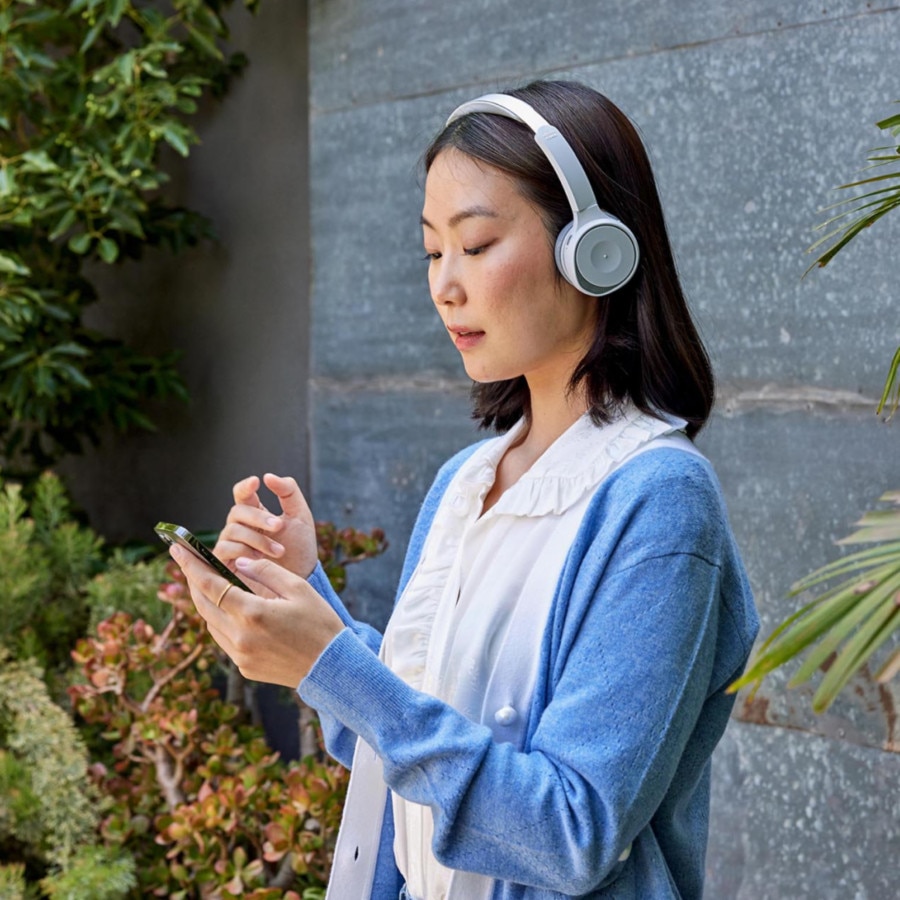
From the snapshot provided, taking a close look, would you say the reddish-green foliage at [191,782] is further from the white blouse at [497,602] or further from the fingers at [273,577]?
the fingers at [273,577]

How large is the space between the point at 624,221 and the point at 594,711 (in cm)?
51

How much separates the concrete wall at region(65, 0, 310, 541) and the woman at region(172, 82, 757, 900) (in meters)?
2.18

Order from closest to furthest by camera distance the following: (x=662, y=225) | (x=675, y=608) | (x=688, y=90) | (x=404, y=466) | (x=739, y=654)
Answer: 1. (x=675, y=608)
2. (x=739, y=654)
3. (x=662, y=225)
4. (x=688, y=90)
5. (x=404, y=466)

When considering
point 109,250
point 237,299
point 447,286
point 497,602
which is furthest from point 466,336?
point 237,299

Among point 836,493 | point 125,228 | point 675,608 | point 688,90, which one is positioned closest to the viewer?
point 675,608

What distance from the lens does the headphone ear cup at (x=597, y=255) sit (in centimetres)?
118

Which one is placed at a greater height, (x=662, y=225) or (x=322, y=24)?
(x=322, y=24)

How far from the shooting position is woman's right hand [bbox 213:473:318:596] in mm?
1290

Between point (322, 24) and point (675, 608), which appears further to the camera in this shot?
point (322, 24)

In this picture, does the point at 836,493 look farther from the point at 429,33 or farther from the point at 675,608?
the point at 429,33

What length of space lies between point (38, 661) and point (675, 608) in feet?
7.26

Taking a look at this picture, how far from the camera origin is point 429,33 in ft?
9.07

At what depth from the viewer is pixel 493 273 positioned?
47.9 inches

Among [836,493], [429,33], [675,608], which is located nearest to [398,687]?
[675,608]
